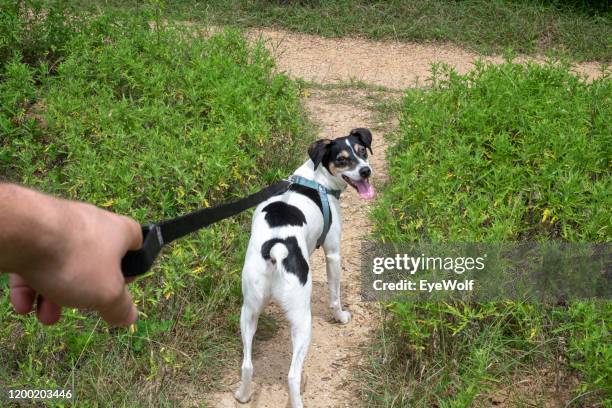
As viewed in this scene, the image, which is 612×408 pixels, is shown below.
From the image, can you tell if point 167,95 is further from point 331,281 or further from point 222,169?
point 331,281

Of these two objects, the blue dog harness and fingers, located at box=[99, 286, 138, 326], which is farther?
the blue dog harness

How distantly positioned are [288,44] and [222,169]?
4772 millimetres

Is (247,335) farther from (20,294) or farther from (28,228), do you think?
(28,228)

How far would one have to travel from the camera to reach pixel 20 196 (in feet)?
4.06

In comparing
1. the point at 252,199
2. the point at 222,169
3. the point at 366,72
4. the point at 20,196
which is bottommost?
the point at 366,72

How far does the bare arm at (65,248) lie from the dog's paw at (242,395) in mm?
2227

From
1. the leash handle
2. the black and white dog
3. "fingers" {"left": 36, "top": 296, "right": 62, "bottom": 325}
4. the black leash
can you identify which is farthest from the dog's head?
"fingers" {"left": 36, "top": 296, "right": 62, "bottom": 325}

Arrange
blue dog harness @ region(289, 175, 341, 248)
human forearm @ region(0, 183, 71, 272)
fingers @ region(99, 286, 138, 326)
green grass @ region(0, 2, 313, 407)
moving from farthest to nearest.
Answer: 1. blue dog harness @ region(289, 175, 341, 248)
2. green grass @ region(0, 2, 313, 407)
3. fingers @ region(99, 286, 138, 326)
4. human forearm @ region(0, 183, 71, 272)

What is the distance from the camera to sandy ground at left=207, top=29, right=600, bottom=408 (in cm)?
372

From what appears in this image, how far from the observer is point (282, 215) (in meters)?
3.61

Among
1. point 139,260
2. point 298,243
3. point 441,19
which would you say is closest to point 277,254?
point 298,243

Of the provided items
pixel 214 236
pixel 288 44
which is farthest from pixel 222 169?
pixel 288 44

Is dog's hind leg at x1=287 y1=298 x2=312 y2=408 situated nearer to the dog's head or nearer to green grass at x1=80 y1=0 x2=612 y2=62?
the dog's head

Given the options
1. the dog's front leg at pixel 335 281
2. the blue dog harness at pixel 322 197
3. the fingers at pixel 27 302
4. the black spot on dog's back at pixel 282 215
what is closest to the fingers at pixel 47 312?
the fingers at pixel 27 302
